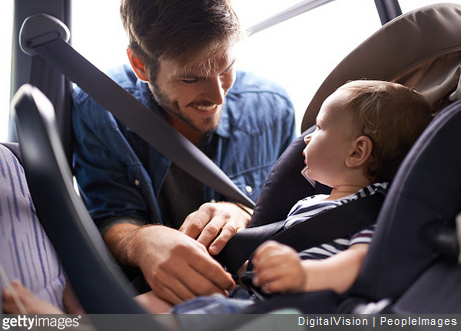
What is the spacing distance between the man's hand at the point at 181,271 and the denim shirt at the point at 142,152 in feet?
1.50

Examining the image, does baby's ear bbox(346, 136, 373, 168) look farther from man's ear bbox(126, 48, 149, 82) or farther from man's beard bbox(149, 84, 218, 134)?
man's ear bbox(126, 48, 149, 82)

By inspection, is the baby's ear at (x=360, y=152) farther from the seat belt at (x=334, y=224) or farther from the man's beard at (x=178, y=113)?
the man's beard at (x=178, y=113)

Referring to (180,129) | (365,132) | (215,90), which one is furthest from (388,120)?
(180,129)

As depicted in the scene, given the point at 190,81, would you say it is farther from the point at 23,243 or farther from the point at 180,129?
the point at 23,243

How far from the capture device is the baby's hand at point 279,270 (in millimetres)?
693

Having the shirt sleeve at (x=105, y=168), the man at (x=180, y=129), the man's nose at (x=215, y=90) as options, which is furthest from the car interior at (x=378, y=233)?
the man's nose at (x=215, y=90)

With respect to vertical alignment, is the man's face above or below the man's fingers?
above

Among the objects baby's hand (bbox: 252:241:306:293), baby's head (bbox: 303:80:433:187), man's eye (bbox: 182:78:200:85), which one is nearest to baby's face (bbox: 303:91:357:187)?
baby's head (bbox: 303:80:433:187)

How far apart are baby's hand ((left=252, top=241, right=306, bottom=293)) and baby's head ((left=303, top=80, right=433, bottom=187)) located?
36 centimetres

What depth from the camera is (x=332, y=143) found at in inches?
39.6

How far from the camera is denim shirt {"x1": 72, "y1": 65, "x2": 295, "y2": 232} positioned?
149 cm

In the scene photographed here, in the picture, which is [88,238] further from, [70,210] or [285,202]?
[285,202]

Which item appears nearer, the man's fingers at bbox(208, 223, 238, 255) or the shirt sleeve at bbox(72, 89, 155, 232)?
the man's fingers at bbox(208, 223, 238, 255)

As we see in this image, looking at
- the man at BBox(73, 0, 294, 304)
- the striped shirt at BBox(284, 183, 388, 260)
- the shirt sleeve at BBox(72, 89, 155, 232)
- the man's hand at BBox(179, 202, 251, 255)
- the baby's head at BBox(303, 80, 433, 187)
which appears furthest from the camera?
the shirt sleeve at BBox(72, 89, 155, 232)
